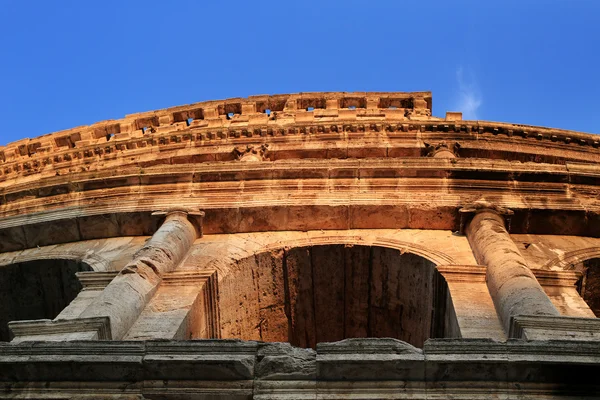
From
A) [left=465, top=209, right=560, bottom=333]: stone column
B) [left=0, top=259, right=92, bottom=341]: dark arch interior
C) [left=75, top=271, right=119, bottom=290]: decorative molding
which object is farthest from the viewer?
[left=0, top=259, right=92, bottom=341]: dark arch interior

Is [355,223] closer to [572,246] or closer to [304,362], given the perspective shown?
[572,246]

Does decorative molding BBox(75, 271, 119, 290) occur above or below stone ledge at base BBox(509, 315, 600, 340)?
above

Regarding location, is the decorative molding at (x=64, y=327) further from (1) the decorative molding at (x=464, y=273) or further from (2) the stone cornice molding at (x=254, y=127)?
(2) the stone cornice molding at (x=254, y=127)

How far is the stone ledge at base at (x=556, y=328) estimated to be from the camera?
255 inches

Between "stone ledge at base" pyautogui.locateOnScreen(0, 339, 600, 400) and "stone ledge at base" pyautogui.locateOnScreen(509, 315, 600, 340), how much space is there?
1369mm

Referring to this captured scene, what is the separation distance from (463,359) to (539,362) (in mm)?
575

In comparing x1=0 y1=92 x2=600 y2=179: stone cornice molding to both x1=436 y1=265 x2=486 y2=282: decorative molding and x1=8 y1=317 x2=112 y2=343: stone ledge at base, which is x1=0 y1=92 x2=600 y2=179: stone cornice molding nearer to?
x1=436 y1=265 x2=486 y2=282: decorative molding

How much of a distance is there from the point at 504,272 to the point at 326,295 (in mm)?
3039

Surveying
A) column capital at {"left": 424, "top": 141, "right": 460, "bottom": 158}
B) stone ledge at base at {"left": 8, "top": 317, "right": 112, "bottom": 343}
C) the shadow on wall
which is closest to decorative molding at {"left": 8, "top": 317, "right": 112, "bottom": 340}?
stone ledge at base at {"left": 8, "top": 317, "right": 112, "bottom": 343}

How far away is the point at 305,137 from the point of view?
17.6m

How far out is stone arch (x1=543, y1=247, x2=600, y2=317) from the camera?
9.81 m

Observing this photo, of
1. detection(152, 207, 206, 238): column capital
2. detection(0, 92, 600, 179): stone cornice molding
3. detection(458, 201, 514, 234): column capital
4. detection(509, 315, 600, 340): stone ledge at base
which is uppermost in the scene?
detection(0, 92, 600, 179): stone cornice molding

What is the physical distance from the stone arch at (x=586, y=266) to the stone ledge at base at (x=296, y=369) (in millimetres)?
4942

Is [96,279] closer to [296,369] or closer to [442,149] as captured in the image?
[296,369]
